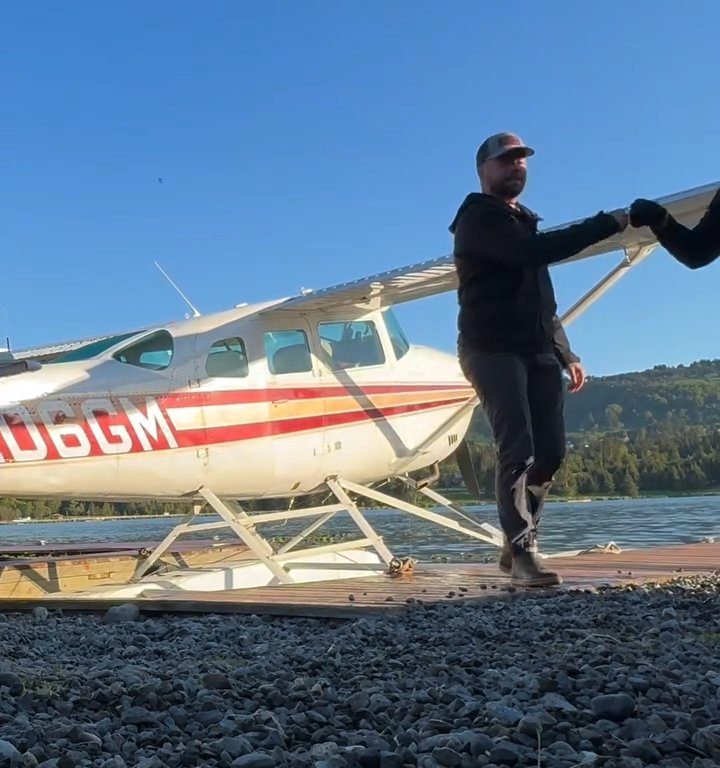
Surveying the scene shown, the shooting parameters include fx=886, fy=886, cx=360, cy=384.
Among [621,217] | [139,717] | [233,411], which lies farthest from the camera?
[233,411]

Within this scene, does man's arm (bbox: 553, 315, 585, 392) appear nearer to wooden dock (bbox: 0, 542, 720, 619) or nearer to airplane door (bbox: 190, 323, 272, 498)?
wooden dock (bbox: 0, 542, 720, 619)

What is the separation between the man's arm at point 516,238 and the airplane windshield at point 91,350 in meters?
3.59

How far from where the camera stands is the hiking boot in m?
4.59

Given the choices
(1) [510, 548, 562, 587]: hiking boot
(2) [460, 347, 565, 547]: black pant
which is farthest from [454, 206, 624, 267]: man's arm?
(1) [510, 548, 562, 587]: hiking boot

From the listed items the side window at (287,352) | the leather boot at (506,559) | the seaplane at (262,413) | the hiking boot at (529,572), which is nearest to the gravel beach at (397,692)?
the hiking boot at (529,572)

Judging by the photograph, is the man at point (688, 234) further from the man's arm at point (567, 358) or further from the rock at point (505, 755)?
the rock at point (505, 755)

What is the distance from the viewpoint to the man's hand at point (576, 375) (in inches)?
209

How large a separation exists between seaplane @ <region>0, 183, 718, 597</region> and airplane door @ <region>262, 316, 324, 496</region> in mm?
12

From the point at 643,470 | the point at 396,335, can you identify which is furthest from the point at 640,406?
the point at 396,335

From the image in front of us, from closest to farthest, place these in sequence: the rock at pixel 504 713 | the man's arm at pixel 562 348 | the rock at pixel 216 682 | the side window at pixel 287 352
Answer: the rock at pixel 504 713 < the rock at pixel 216 682 < the man's arm at pixel 562 348 < the side window at pixel 287 352

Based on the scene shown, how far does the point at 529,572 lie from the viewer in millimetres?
4637

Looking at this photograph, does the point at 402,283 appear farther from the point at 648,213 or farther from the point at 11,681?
the point at 11,681

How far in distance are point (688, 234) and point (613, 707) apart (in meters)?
2.28

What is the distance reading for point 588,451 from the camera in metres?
58.3
